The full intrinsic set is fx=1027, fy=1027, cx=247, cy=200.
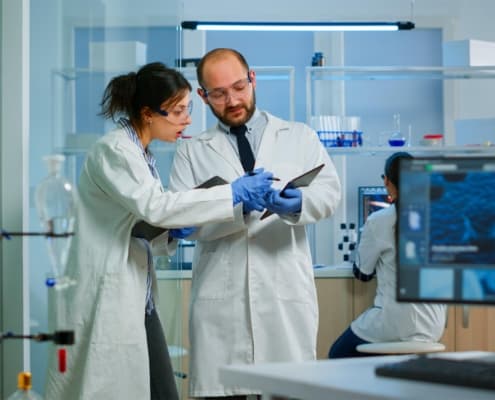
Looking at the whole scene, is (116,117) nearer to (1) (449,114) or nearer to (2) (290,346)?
(2) (290,346)

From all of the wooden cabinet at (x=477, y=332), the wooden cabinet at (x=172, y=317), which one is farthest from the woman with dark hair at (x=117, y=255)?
the wooden cabinet at (x=477, y=332)

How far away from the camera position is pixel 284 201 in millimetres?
2830

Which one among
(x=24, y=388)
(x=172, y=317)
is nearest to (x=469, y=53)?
(x=172, y=317)

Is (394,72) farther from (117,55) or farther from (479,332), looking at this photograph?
(117,55)

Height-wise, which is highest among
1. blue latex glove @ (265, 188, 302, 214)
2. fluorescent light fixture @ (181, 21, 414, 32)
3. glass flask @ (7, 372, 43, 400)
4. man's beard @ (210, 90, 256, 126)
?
fluorescent light fixture @ (181, 21, 414, 32)

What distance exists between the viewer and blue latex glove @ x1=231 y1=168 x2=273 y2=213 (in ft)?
9.09

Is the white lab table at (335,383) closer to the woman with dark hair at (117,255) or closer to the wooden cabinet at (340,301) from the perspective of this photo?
the woman with dark hair at (117,255)

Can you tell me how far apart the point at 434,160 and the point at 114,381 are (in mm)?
1200

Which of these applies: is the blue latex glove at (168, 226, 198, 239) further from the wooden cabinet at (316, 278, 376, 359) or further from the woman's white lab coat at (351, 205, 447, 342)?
the wooden cabinet at (316, 278, 376, 359)

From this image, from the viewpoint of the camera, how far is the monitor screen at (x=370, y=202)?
5.79m

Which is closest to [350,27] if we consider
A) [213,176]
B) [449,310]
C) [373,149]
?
[373,149]

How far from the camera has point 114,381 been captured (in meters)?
2.63

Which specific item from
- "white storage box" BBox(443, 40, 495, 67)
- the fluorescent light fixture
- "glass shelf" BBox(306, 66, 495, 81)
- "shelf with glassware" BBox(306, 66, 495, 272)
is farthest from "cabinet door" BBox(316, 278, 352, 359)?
"white storage box" BBox(443, 40, 495, 67)

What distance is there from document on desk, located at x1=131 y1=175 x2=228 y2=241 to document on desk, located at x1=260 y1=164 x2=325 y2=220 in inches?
5.9
